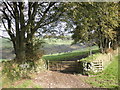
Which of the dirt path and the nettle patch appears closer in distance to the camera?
the nettle patch

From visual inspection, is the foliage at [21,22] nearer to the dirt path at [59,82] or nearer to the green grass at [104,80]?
the dirt path at [59,82]

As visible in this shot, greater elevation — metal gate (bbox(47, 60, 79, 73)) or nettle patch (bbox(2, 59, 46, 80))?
nettle patch (bbox(2, 59, 46, 80))

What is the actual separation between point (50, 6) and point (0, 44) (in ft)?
20.4

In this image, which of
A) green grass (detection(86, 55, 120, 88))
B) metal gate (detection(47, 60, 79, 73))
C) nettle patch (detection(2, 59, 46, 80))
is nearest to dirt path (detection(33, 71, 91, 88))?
green grass (detection(86, 55, 120, 88))

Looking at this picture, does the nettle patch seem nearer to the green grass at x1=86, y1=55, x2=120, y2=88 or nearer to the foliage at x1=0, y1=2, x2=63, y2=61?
the foliage at x1=0, y1=2, x2=63, y2=61

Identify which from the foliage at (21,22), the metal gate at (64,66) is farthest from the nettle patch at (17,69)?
the metal gate at (64,66)

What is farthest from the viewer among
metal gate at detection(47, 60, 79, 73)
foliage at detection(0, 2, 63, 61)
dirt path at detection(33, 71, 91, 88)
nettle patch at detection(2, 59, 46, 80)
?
metal gate at detection(47, 60, 79, 73)

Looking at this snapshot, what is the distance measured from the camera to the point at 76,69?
15.7m

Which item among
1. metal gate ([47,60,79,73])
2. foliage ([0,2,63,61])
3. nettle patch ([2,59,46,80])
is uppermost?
foliage ([0,2,63,61])

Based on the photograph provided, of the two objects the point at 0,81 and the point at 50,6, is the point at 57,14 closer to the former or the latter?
the point at 50,6

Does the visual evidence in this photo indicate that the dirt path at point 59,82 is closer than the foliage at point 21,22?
Yes

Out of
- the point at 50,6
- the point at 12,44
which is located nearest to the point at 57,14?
the point at 50,6

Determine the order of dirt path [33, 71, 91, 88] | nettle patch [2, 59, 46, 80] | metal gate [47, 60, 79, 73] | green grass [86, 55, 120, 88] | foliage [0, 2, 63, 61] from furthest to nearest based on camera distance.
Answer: metal gate [47, 60, 79, 73] → foliage [0, 2, 63, 61] → green grass [86, 55, 120, 88] → dirt path [33, 71, 91, 88] → nettle patch [2, 59, 46, 80]

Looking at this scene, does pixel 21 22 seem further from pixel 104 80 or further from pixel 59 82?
pixel 104 80
